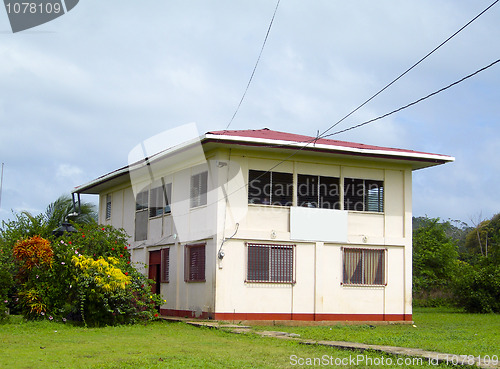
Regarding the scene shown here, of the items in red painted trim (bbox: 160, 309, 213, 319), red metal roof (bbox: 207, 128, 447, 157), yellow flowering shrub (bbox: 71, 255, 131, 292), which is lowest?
red painted trim (bbox: 160, 309, 213, 319)

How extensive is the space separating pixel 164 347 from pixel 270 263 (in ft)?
27.9

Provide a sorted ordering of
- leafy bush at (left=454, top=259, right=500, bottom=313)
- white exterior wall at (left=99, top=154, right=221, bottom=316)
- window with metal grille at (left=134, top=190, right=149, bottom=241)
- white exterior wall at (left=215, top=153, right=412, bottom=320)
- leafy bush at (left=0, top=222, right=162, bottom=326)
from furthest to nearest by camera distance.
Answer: leafy bush at (left=454, top=259, right=500, bottom=313) → window with metal grille at (left=134, top=190, right=149, bottom=241) → white exterior wall at (left=99, top=154, right=221, bottom=316) → white exterior wall at (left=215, top=153, right=412, bottom=320) → leafy bush at (left=0, top=222, right=162, bottom=326)

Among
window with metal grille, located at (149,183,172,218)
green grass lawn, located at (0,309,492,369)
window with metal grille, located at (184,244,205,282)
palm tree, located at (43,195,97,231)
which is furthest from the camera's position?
palm tree, located at (43,195,97,231)

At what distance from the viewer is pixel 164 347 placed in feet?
45.2

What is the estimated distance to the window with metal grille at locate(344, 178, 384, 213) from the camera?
917 inches

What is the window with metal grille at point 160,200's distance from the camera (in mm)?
25578

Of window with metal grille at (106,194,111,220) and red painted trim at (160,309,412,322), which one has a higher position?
window with metal grille at (106,194,111,220)

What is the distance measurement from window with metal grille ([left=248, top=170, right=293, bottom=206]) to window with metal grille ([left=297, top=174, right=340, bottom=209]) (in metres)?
0.40

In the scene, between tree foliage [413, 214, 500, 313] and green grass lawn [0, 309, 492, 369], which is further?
tree foliage [413, 214, 500, 313]

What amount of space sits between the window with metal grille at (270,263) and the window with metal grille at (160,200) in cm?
496

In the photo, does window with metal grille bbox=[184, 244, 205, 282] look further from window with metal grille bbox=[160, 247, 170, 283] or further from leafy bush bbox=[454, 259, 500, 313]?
leafy bush bbox=[454, 259, 500, 313]

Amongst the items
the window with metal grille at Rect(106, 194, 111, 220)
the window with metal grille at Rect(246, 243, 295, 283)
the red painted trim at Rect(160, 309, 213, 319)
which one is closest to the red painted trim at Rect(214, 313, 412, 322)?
the red painted trim at Rect(160, 309, 213, 319)

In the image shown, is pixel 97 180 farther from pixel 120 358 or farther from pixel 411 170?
pixel 120 358

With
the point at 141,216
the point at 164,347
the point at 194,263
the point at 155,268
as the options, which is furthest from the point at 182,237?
the point at 164,347
